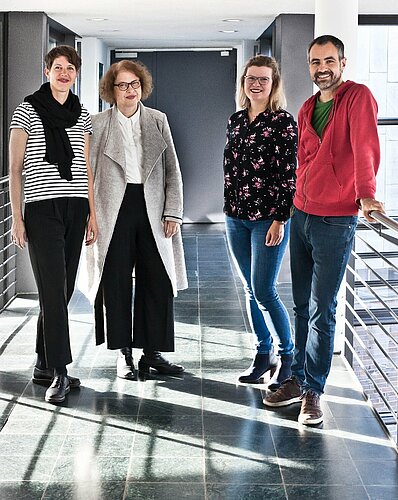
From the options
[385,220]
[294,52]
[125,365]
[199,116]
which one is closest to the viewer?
[385,220]

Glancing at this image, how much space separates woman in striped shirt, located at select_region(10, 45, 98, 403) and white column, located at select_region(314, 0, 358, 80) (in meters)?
1.42

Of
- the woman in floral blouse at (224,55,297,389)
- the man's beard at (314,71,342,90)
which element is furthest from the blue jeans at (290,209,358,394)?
the man's beard at (314,71,342,90)

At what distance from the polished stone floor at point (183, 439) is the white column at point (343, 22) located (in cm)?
151

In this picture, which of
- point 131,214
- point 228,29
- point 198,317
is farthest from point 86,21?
point 131,214

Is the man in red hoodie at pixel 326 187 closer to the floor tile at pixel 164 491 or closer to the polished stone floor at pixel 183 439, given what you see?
the polished stone floor at pixel 183 439

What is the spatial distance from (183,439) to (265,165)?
1167mm

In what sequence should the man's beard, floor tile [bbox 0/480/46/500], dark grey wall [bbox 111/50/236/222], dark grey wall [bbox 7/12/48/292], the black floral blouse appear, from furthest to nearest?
dark grey wall [bbox 111/50/236/222] < dark grey wall [bbox 7/12/48/292] < the black floral blouse < the man's beard < floor tile [bbox 0/480/46/500]

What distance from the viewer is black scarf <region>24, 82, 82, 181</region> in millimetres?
3895

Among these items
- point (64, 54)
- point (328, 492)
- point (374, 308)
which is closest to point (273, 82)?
point (64, 54)

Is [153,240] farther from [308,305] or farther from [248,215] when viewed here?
[308,305]

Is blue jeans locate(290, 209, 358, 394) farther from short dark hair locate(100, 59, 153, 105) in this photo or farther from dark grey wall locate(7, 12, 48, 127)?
dark grey wall locate(7, 12, 48, 127)

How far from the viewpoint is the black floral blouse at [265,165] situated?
3879 mm

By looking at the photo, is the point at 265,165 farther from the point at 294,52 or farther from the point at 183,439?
the point at 294,52

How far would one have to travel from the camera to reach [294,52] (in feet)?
23.2
